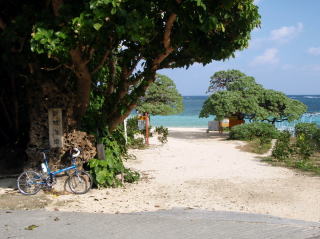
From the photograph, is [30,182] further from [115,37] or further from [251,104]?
[251,104]

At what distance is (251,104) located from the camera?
22062mm

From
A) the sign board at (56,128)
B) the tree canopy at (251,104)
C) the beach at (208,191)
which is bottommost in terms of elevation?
the beach at (208,191)

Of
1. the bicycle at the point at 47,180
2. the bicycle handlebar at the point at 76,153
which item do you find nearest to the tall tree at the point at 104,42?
the bicycle handlebar at the point at 76,153

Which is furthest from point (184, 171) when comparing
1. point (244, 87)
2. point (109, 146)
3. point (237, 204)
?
point (244, 87)

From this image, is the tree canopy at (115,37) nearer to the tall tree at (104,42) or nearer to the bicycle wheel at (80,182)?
the tall tree at (104,42)

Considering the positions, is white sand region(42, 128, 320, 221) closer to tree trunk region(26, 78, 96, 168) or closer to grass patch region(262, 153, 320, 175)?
grass patch region(262, 153, 320, 175)

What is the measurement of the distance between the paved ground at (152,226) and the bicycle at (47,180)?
4.72 ft

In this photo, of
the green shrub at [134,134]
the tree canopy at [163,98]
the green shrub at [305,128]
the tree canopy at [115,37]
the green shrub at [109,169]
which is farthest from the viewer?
the tree canopy at [163,98]

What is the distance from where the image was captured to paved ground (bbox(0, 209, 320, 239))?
538 cm

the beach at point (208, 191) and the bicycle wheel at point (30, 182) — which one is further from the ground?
the bicycle wheel at point (30, 182)

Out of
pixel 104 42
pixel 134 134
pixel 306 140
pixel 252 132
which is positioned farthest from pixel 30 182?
pixel 252 132

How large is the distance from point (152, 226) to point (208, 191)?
320cm

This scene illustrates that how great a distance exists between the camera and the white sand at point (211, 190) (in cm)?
730

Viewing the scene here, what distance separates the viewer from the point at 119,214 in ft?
21.3
